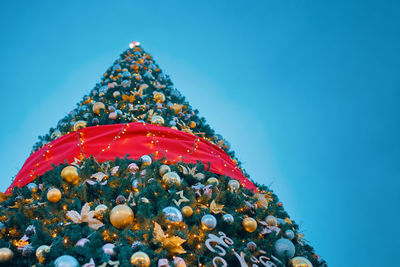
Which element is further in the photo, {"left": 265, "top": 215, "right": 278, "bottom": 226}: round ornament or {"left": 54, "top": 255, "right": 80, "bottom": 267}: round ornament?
{"left": 265, "top": 215, "right": 278, "bottom": 226}: round ornament

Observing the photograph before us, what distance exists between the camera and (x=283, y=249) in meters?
1.72

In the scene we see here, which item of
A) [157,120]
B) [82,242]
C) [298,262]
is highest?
[157,120]

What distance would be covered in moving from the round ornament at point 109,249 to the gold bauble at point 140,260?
0.13 metres

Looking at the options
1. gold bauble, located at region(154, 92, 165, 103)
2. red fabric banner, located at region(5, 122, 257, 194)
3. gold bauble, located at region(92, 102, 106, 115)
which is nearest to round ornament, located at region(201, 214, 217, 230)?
red fabric banner, located at region(5, 122, 257, 194)

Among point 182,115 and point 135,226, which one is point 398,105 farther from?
point 135,226

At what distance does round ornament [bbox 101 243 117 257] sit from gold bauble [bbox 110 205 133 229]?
Result: 16 centimetres

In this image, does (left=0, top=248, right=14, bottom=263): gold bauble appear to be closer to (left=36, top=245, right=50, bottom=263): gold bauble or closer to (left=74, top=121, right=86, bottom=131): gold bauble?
(left=36, top=245, right=50, bottom=263): gold bauble

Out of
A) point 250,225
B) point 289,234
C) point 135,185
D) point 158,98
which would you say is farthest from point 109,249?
point 158,98

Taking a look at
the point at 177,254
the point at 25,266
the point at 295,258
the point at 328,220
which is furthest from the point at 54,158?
the point at 328,220

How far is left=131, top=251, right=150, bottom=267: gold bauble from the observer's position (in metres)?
1.22

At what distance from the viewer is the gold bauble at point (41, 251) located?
127 cm

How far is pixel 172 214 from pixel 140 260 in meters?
0.36

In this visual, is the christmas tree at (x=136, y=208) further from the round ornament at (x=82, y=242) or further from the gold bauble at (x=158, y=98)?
the gold bauble at (x=158, y=98)

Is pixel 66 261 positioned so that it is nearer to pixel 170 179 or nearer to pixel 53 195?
pixel 53 195
